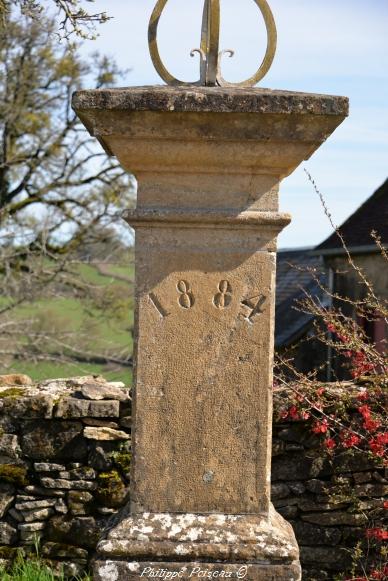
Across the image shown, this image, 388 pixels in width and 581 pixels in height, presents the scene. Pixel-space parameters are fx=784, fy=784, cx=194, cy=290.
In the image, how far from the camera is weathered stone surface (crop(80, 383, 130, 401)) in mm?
5012

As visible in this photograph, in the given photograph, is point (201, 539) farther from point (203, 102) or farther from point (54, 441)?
point (54, 441)

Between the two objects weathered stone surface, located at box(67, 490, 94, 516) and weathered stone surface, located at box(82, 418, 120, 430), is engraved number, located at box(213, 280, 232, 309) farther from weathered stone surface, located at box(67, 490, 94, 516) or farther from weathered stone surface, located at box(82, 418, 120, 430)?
weathered stone surface, located at box(67, 490, 94, 516)

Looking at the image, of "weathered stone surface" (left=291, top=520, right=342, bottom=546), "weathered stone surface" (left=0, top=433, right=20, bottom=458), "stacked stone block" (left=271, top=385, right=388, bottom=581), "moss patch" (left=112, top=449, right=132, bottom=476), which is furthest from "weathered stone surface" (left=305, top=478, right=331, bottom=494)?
"weathered stone surface" (left=0, top=433, right=20, bottom=458)

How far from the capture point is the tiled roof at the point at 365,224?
14.5 metres

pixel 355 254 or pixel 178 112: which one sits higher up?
pixel 355 254

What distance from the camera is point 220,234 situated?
285 centimetres

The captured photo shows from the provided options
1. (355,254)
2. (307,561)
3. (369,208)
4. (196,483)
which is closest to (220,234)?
(196,483)

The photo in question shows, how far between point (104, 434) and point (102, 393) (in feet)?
0.86

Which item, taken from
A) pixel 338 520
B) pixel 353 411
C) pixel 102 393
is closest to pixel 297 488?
pixel 338 520

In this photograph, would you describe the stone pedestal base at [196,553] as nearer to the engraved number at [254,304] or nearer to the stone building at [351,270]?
the engraved number at [254,304]

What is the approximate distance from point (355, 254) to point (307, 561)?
1016cm

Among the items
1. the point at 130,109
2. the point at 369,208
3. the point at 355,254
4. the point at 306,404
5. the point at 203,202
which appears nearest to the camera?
the point at 130,109

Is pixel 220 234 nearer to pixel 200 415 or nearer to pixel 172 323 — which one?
pixel 172 323

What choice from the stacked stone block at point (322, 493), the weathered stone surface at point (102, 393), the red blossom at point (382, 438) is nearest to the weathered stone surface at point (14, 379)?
the weathered stone surface at point (102, 393)
